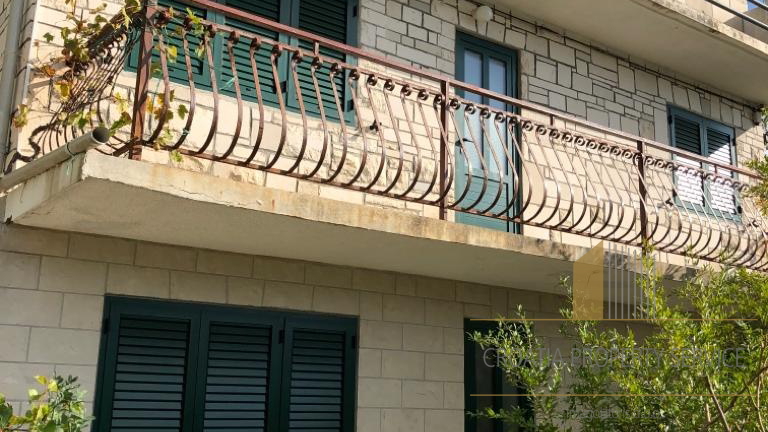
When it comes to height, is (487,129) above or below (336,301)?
above

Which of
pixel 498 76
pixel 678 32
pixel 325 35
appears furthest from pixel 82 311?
pixel 678 32

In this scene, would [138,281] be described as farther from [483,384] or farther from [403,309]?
[483,384]

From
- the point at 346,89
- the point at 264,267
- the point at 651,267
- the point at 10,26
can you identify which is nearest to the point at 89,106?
the point at 10,26

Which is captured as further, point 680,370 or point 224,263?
point 224,263

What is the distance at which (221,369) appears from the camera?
5.73m

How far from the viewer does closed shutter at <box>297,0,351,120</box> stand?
21.4 feet

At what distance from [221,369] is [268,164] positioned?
172cm

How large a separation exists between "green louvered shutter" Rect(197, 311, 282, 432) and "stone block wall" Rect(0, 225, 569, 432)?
0.56 ft

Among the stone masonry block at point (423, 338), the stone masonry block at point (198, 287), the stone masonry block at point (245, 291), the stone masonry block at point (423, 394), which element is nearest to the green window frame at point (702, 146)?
the stone masonry block at point (423, 338)

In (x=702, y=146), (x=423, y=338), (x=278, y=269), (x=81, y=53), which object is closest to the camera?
(x=81, y=53)

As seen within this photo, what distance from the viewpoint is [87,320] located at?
5.19 meters

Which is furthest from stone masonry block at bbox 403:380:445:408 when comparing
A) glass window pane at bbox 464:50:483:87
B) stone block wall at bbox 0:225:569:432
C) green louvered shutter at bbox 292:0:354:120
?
glass window pane at bbox 464:50:483:87

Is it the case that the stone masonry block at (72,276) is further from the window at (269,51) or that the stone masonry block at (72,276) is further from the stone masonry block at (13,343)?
the window at (269,51)

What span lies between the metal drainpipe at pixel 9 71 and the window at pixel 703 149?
21.9ft
